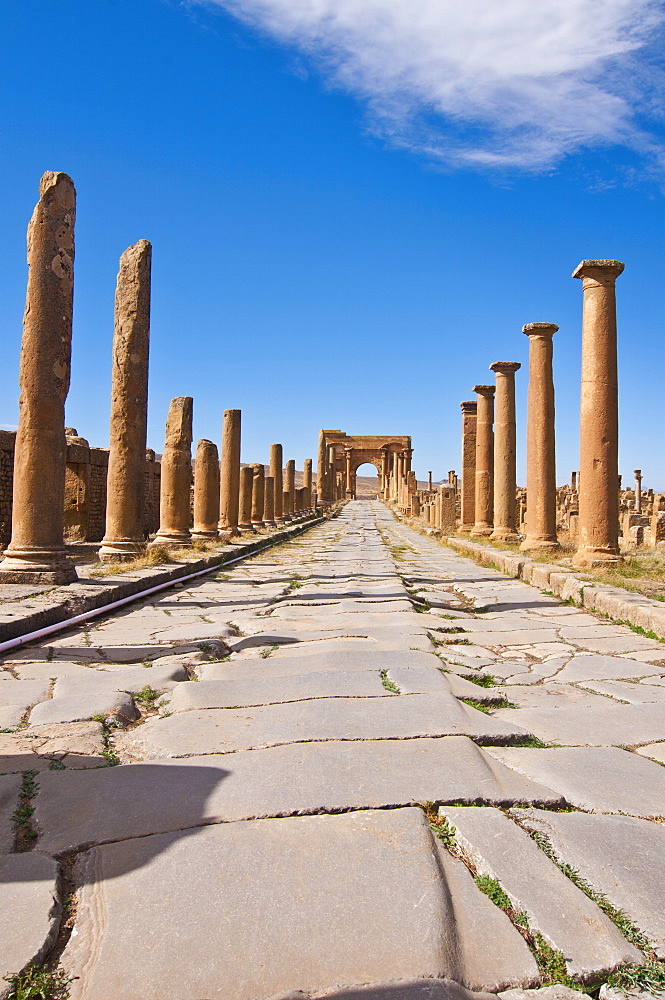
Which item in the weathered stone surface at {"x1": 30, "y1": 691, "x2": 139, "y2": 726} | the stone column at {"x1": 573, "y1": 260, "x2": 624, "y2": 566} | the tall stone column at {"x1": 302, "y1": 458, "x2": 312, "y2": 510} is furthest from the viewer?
the tall stone column at {"x1": 302, "y1": 458, "x2": 312, "y2": 510}

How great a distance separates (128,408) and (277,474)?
47.9 ft

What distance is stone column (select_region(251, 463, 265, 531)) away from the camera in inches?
858

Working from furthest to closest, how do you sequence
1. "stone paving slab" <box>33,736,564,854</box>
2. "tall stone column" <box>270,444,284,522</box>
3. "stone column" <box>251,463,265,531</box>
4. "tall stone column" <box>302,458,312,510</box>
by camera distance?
"tall stone column" <box>302,458,312,510</box> < "tall stone column" <box>270,444,284,522</box> < "stone column" <box>251,463,265,531</box> < "stone paving slab" <box>33,736,564,854</box>

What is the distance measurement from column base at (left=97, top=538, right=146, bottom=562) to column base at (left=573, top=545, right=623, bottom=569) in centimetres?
603

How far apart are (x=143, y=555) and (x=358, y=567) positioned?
3.17m

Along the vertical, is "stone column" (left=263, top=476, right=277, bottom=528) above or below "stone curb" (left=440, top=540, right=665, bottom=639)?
above

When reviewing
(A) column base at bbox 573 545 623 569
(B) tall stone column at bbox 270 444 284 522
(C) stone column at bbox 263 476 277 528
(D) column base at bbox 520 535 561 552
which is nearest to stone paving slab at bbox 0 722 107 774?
(A) column base at bbox 573 545 623 569

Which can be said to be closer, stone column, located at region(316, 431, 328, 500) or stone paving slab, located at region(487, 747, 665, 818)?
stone paving slab, located at region(487, 747, 665, 818)

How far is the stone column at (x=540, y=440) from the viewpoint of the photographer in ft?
41.7

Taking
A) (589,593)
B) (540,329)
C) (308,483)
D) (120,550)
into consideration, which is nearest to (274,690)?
(589,593)

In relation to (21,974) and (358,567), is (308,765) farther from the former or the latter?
(358,567)

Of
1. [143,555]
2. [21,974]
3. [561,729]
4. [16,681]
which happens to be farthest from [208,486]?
[21,974]

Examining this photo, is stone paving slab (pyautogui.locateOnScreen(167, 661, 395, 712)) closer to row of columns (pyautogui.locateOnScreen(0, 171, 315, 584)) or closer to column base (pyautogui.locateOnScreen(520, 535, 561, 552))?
row of columns (pyautogui.locateOnScreen(0, 171, 315, 584))

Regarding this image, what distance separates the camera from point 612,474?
950cm
